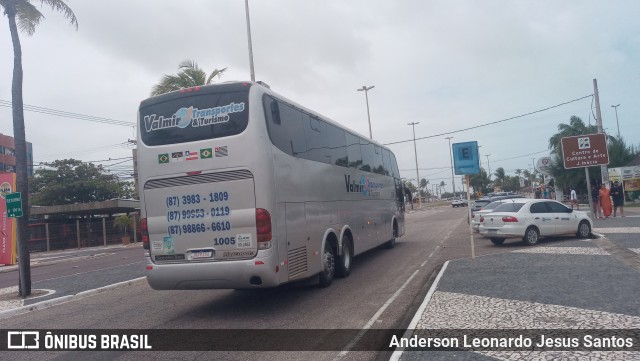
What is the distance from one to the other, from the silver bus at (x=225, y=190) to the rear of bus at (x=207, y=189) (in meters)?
0.02

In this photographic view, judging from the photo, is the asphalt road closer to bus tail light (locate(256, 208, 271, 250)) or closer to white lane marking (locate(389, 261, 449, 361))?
white lane marking (locate(389, 261, 449, 361))

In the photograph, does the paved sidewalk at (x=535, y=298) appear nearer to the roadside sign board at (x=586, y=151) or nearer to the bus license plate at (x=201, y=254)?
the bus license plate at (x=201, y=254)

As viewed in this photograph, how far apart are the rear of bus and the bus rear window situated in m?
0.02

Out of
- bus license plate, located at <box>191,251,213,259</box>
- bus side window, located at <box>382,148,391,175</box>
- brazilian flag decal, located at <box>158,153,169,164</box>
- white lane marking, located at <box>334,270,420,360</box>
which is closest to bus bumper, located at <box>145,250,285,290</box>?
bus license plate, located at <box>191,251,213,259</box>

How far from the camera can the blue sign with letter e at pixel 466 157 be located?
13.4m

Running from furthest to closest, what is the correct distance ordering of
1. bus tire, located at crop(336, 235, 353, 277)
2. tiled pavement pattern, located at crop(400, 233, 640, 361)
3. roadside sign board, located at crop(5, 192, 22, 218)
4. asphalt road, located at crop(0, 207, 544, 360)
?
roadside sign board, located at crop(5, 192, 22, 218) → bus tire, located at crop(336, 235, 353, 277) → asphalt road, located at crop(0, 207, 544, 360) → tiled pavement pattern, located at crop(400, 233, 640, 361)

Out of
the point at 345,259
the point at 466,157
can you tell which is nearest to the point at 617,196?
the point at 466,157

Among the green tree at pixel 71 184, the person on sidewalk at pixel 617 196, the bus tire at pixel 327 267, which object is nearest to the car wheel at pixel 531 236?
the bus tire at pixel 327 267

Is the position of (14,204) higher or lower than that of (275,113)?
lower

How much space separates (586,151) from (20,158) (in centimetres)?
2236

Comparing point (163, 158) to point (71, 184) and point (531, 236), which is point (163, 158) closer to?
point (531, 236)

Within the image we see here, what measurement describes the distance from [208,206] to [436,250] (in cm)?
1014

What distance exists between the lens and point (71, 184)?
1973 inches

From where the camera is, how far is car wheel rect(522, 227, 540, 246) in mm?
16172
